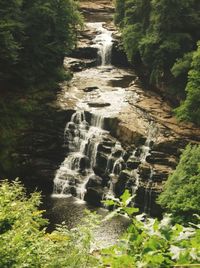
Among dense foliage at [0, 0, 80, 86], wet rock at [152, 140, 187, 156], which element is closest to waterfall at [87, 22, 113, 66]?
dense foliage at [0, 0, 80, 86]

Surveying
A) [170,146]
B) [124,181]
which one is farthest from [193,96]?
[124,181]

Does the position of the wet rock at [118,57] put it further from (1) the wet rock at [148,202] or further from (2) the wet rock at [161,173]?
(1) the wet rock at [148,202]

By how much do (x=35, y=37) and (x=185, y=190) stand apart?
68.2ft

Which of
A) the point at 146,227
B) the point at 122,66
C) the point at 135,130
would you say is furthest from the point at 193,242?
the point at 122,66

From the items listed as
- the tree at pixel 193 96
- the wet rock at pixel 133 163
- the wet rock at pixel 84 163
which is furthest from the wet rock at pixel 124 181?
the tree at pixel 193 96

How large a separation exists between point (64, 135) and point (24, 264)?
23.7m

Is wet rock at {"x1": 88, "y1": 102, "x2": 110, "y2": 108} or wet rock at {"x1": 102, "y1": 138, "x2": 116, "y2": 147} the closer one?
wet rock at {"x1": 102, "y1": 138, "x2": 116, "y2": 147}

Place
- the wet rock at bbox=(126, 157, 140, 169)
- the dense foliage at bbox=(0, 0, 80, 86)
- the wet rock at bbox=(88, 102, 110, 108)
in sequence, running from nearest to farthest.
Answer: the wet rock at bbox=(126, 157, 140, 169) → the dense foliage at bbox=(0, 0, 80, 86) → the wet rock at bbox=(88, 102, 110, 108)

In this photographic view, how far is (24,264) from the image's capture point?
29.6 feet

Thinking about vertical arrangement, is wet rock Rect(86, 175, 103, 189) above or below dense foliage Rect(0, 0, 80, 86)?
below

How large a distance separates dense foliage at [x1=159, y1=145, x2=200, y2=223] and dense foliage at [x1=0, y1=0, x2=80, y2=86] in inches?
632

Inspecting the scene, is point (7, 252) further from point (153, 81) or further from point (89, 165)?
point (153, 81)

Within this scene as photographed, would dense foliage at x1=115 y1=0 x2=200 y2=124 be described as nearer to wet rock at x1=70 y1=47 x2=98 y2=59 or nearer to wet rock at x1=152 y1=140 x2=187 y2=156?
wet rock at x1=152 y1=140 x2=187 y2=156

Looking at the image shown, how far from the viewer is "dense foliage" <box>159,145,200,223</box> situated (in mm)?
19422
